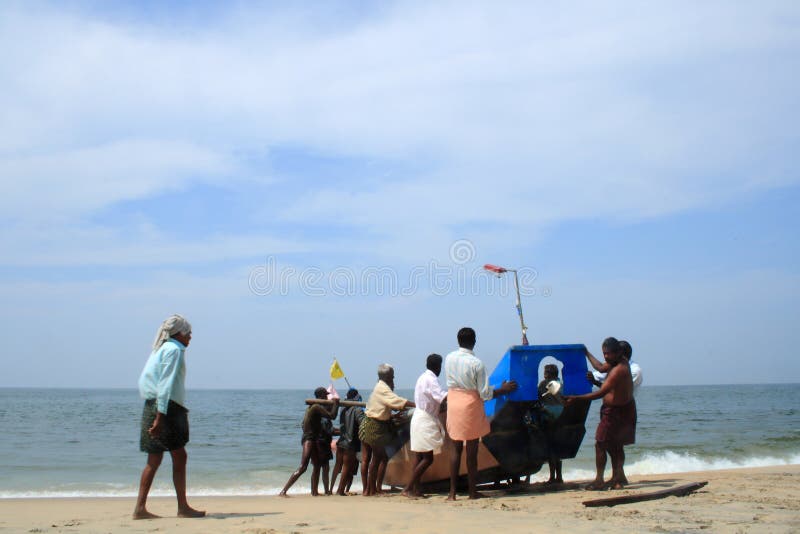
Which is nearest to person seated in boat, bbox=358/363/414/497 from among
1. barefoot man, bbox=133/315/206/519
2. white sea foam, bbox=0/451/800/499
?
barefoot man, bbox=133/315/206/519

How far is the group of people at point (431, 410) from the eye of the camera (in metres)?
5.66

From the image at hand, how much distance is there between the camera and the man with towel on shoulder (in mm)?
6883

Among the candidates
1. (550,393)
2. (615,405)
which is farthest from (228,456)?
(615,405)

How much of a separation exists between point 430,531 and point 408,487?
2268 mm

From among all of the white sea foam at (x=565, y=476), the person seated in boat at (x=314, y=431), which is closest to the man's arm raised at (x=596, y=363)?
the person seated in boat at (x=314, y=431)

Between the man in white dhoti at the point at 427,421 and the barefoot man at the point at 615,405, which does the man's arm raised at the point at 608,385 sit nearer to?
the barefoot man at the point at 615,405

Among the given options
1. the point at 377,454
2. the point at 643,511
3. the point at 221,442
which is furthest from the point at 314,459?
the point at 221,442

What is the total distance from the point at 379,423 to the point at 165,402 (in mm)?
2991

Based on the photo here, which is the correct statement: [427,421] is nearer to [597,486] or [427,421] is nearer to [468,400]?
[468,400]

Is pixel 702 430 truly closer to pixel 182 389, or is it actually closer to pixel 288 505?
pixel 288 505

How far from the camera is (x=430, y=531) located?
530cm

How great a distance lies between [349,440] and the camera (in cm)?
898

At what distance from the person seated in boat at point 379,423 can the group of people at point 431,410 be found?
0.04 feet

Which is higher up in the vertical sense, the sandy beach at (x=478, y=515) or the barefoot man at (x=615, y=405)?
the barefoot man at (x=615, y=405)
